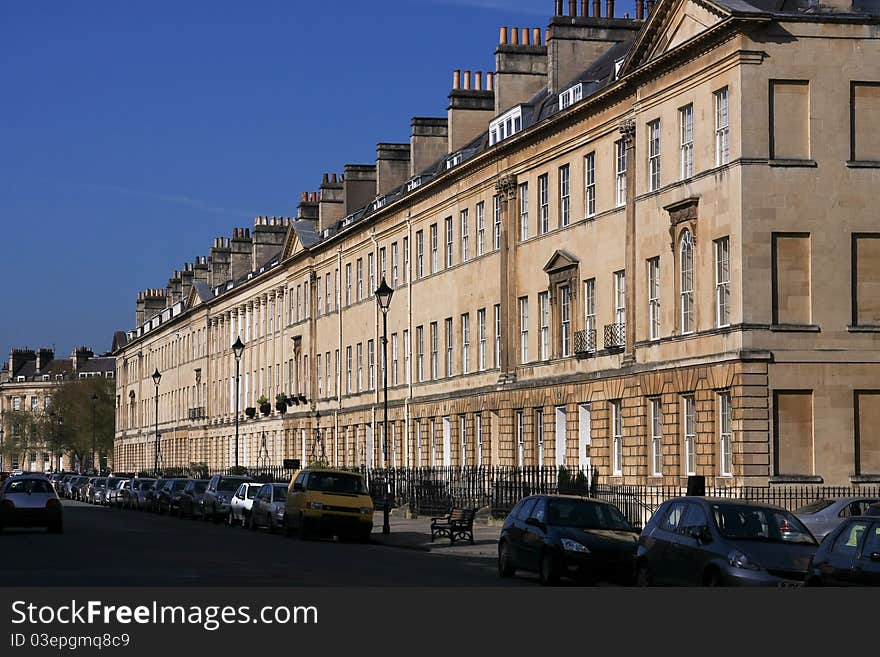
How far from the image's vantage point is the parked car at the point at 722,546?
2077 centimetres

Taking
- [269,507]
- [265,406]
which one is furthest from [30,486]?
[265,406]

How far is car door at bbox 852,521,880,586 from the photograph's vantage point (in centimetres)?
1762

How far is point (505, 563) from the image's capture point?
28.4 metres

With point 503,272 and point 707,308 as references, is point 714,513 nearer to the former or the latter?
point 707,308

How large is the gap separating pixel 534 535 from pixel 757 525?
17.8 feet

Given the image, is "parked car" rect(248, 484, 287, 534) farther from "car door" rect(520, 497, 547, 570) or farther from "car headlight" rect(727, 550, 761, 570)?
"car headlight" rect(727, 550, 761, 570)

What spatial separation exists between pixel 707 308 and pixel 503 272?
16483 mm

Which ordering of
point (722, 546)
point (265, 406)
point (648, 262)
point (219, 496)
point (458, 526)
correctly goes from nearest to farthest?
point (722, 546), point (458, 526), point (648, 262), point (219, 496), point (265, 406)

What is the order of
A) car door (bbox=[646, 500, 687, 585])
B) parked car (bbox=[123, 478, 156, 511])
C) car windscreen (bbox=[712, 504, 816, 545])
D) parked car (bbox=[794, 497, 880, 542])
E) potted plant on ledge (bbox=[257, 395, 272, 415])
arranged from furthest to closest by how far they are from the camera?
potted plant on ledge (bbox=[257, 395, 272, 415]) < parked car (bbox=[123, 478, 156, 511]) < parked car (bbox=[794, 497, 880, 542]) < car door (bbox=[646, 500, 687, 585]) < car windscreen (bbox=[712, 504, 816, 545])

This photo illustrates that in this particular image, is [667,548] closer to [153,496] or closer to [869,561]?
[869,561]

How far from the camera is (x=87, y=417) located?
6594 inches

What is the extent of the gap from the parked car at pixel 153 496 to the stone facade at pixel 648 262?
10178 mm

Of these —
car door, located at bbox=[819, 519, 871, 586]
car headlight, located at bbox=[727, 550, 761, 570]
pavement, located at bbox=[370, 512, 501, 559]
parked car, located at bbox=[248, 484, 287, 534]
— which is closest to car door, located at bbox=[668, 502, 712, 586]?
car headlight, located at bbox=[727, 550, 761, 570]

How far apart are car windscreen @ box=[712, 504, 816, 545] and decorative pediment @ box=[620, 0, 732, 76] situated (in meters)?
22.9
